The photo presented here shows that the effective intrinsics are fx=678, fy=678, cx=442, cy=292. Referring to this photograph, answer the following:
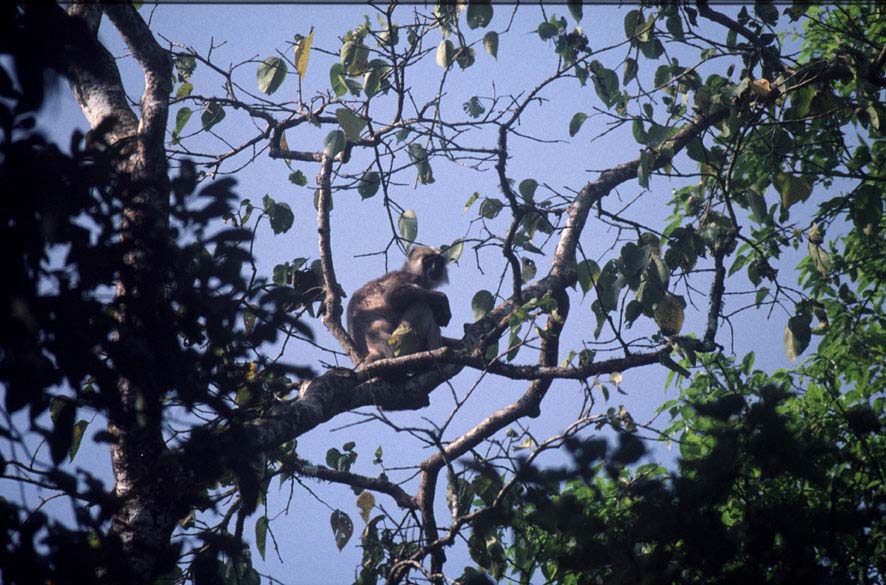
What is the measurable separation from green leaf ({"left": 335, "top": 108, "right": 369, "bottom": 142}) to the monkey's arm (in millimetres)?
2484

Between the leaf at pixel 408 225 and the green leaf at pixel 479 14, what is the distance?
129cm


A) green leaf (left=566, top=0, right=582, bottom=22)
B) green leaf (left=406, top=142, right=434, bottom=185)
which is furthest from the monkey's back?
green leaf (left=566, top=0, right=582, bottom=22)

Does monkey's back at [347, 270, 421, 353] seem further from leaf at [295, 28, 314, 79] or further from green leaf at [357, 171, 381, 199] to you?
leaf at [295, 28, 314, 79]

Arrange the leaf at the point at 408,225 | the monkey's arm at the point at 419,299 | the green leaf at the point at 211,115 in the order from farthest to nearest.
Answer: the monkey's arm at the point at 419,299 < the green leaf at the point at 211,115 < the leaf at the point at 408,225

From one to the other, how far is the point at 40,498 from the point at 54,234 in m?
1.60

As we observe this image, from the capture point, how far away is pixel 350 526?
4.39m

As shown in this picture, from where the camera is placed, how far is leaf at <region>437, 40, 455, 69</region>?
4.28 metres

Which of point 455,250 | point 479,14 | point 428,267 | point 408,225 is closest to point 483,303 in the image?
point 455,250

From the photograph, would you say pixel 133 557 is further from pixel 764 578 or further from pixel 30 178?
pixel 764 578

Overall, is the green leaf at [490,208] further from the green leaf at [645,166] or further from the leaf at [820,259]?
the leaf at [820,259]

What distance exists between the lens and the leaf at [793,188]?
4.07m

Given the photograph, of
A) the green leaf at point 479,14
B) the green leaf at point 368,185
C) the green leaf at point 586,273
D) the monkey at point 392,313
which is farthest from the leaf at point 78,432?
the green leaf at point 479,14

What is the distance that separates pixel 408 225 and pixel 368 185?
50cm

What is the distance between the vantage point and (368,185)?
16.0 feet
